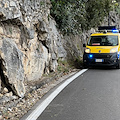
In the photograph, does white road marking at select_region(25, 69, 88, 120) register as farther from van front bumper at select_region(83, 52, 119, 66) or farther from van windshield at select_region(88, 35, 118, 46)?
van windshield at select_region(88, 35, 118, 46)

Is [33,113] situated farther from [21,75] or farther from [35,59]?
[35,59]

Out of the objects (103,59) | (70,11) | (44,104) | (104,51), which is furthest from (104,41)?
(44,104)

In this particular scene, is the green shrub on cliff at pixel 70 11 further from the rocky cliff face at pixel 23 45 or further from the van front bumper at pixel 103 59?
the van front bumper at pixel 103 59

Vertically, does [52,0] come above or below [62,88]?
above

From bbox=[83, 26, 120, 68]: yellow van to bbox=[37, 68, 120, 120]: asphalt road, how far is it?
3.90 metres

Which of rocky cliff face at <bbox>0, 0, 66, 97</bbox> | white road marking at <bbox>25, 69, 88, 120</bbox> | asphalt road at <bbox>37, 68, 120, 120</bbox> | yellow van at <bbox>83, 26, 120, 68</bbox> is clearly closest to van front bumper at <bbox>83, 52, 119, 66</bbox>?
yellow van at <bbox>83, 26, 120, 68</bbox>

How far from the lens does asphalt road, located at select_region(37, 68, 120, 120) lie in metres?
4.57

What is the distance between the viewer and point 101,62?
37.6 ft

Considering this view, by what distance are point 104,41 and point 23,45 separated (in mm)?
6293

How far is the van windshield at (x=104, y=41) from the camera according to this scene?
12.0 meters

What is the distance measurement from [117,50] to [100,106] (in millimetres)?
6824

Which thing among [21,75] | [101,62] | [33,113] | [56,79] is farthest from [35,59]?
[101,62]

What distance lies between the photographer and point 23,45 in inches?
278

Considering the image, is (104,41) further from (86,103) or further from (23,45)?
(86,103)
